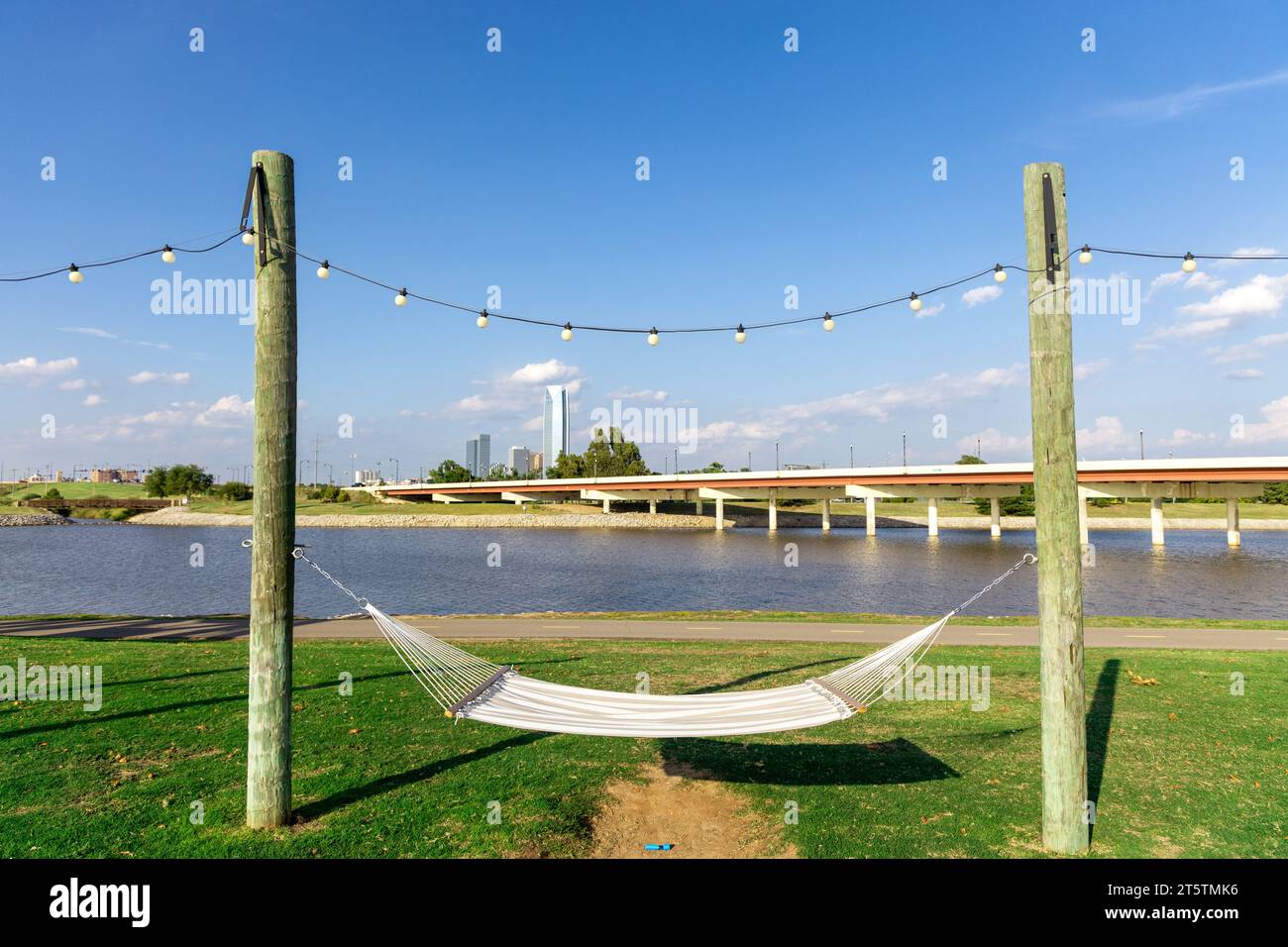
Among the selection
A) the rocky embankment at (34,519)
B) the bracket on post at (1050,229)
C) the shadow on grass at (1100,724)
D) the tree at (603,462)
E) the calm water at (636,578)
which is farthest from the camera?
the tree at (603,462)

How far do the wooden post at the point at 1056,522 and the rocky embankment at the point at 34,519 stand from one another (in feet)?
343

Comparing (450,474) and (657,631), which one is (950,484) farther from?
(450,474)

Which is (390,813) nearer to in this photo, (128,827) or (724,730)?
(128,827)

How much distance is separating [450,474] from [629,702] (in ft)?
428

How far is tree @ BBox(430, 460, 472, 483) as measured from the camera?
130500 millimetres

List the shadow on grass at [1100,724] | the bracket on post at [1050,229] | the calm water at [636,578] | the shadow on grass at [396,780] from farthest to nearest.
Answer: the calm water at [636,578]
the shadow on grass at [1100,724]
the shadow on grass at [396,780]
the bracket on post at [1050,229]

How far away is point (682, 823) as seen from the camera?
18.6 feet

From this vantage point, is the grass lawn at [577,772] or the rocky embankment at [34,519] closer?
the grass lawn at [577,772]

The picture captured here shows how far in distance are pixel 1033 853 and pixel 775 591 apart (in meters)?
24.0

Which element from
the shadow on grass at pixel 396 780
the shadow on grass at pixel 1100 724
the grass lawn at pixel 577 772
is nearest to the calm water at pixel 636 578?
the shadow on grass at pixel 1100 724

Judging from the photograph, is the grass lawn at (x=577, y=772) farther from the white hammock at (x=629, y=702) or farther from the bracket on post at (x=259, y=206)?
the bracket on post at (x=259, y=206)

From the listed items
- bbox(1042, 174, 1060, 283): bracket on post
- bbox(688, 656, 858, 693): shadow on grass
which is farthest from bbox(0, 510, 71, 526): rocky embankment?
bbox(1042, 174, 1060, 283): bracket on post

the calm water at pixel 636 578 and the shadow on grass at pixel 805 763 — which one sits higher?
the shadow on grass at pixel 805 763

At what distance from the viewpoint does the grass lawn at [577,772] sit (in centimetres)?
524
